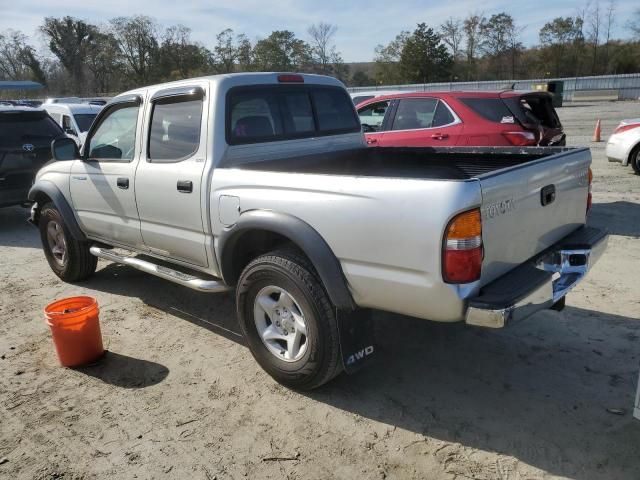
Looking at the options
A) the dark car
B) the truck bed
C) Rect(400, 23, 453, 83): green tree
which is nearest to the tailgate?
the truck bed

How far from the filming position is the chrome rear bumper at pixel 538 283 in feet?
8.33

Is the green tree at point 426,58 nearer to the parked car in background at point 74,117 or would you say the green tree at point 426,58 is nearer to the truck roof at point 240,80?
the parked car in background at point 74,117

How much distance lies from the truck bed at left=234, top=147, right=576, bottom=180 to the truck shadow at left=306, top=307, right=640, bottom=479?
1279mm

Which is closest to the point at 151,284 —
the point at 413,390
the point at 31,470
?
the point at 31,470

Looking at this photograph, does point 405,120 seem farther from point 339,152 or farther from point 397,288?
point 397,288

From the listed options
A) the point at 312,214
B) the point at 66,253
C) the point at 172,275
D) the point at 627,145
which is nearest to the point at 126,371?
the point at 172,275

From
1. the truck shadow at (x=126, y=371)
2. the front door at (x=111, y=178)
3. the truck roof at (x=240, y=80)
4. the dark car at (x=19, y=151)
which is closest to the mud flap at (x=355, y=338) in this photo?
the truck shadow at (x=126, y=371)

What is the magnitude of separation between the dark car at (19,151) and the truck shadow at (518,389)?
6815mm

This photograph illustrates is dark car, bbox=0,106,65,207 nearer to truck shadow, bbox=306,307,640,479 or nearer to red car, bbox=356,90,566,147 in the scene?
red car, bbox=356,90,566,147

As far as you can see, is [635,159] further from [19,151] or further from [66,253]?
[19,151]

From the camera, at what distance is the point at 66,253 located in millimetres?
5578

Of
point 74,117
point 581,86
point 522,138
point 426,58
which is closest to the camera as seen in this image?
point 522,138

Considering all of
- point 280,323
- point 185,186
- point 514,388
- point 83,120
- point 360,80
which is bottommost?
point 514,388

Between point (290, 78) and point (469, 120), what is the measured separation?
3710 millimetres
